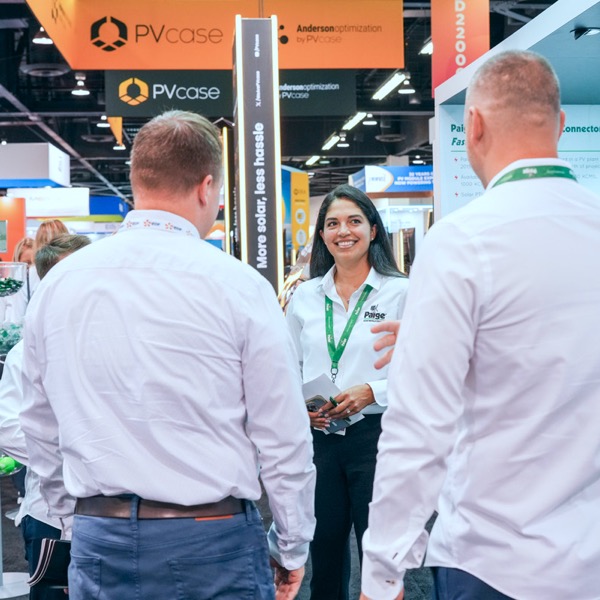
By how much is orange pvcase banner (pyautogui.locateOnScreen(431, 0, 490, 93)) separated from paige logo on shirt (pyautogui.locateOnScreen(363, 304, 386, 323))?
13.1ft

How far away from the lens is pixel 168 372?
1.71 m

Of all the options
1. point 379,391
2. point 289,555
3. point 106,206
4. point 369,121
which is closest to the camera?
point 289,555

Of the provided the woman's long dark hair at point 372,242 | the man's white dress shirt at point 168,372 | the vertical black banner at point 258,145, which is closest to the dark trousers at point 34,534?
the man's white dress shirt at point 168,372

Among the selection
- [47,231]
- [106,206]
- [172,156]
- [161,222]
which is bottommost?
[161,222]

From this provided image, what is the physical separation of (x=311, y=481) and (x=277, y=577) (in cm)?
29

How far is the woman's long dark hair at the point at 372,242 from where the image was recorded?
304 cm

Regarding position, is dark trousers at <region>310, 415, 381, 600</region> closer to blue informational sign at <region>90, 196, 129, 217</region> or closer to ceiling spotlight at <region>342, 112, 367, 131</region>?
ceiling spotlight at <region>342, 112, 367, 131</region>

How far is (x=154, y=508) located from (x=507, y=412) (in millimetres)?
725

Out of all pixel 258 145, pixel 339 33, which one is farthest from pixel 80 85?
pixel 258 145

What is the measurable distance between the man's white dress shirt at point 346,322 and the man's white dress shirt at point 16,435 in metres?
0.92

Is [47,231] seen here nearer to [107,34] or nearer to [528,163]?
[107,34]

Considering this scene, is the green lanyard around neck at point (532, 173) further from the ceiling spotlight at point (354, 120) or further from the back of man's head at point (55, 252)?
the ceiling spotlight at point (354, 120)

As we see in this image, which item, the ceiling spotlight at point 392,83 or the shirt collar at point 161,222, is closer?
the shirt collar at point 161,222

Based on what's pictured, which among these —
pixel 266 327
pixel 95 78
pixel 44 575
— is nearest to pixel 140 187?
pixel 266 327
